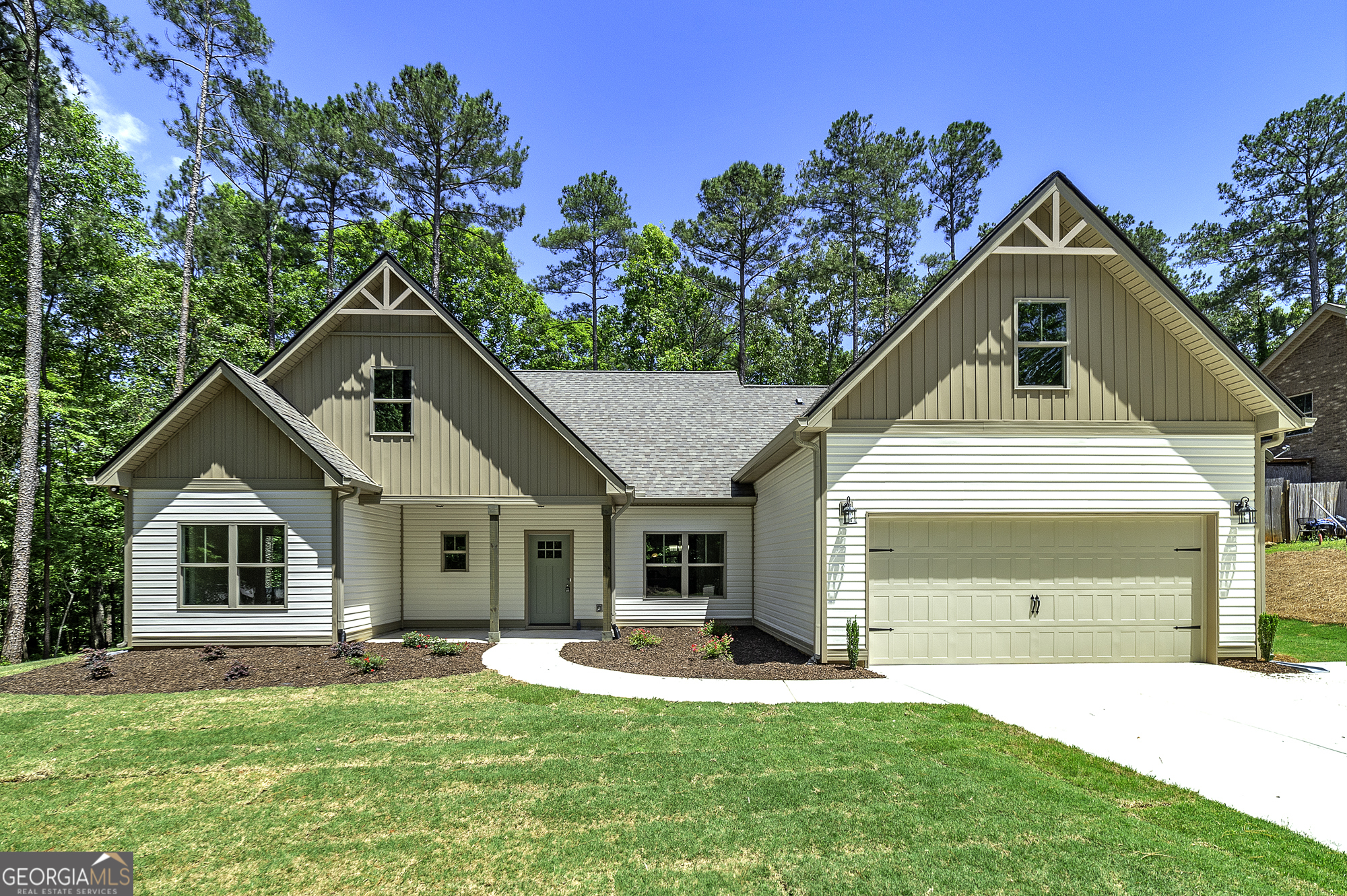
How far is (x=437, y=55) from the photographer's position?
24703 mm

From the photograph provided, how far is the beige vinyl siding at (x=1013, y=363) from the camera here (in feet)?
34.4

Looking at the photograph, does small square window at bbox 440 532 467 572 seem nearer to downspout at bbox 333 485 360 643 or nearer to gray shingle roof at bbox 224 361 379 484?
gray shingle roof at bbox 224 361 379 484

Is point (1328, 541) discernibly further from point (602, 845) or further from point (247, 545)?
point (247, 545)

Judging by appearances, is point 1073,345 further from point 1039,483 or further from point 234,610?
point 234,610

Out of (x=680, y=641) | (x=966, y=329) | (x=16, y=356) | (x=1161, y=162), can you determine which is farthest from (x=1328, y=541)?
(x=16, y=356)

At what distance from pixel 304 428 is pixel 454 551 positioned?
13.8 ft

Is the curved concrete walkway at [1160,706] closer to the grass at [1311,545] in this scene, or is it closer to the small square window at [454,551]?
the small square window at [454,551]

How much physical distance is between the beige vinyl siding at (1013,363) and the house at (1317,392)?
16.6m

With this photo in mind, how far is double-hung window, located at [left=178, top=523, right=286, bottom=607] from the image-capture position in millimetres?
11891

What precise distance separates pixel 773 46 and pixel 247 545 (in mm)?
15001

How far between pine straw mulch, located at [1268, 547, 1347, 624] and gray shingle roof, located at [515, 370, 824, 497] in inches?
447

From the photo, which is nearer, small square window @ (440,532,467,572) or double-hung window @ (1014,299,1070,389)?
double-hung window @ (1014,299,1070,389)

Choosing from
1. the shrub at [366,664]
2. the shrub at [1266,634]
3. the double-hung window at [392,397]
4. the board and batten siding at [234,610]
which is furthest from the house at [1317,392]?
the board and batten siding at [234,610]

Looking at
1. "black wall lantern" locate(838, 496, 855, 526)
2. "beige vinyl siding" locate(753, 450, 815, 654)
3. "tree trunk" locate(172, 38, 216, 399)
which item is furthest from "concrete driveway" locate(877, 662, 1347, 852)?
"tree trunk" locate(172, 38, 216, 399)
